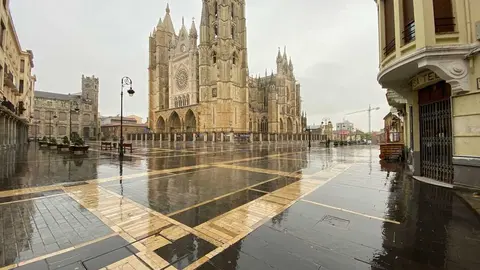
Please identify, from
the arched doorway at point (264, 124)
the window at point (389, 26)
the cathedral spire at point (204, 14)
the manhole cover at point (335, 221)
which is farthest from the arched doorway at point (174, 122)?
the manhole cover at point (335, 221)

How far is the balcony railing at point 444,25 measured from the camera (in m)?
6.34

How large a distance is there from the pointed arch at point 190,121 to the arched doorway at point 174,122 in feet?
14.1

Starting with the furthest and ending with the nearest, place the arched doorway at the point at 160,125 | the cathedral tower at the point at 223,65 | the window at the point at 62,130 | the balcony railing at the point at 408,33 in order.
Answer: the window at the point at 62,130 → the arched doorway at the point at 160,125 → the cathedral tower at the point at 223,65 → the balcony railing at the point at 408,33

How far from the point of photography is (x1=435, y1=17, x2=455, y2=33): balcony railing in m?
6.34

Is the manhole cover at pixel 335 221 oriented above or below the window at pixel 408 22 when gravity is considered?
below

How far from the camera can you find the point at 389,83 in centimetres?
846

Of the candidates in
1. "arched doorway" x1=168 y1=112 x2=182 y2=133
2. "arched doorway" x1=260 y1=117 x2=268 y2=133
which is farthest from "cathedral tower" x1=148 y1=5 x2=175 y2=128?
"arched doorway" x1=260 y1=117 x2=268 y2=133

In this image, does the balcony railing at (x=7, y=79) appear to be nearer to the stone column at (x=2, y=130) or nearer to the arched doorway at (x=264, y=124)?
the stone column at (x=2, y=130)

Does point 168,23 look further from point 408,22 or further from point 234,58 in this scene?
point 408,22

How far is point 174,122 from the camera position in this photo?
6259cm

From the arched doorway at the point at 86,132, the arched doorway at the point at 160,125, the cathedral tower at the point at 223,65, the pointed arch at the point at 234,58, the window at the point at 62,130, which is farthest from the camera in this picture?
the arched doorway at the point at 86,132

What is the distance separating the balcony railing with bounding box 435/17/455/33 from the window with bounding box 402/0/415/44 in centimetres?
61

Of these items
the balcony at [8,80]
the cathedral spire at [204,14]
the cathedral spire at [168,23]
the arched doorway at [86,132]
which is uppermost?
the cathedral spire at [168,23]

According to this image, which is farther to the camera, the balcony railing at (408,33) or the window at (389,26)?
the window at (389,26)
